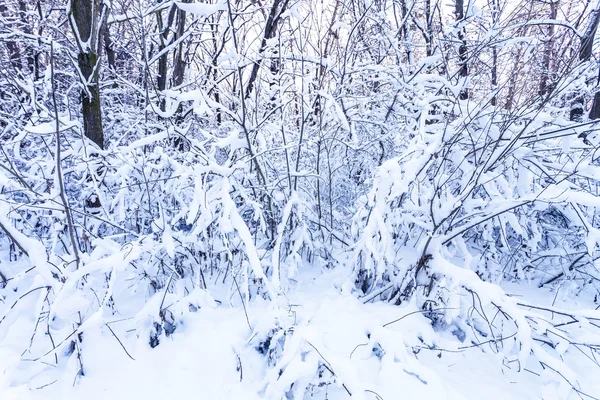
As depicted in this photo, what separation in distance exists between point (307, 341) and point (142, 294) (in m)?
1.46

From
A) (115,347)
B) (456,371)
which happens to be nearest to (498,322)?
(456,371)

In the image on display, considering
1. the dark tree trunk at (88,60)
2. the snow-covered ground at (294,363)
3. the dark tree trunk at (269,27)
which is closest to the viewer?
the snow-covered ground at (294,363)

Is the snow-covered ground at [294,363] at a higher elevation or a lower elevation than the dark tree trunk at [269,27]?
lower

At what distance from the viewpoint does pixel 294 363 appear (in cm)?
156

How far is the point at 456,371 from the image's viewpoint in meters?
1.78

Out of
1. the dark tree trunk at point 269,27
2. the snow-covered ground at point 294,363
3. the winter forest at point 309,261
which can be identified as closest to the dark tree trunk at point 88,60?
the winter forest at point 309,261

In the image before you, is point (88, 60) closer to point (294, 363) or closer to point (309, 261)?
point (309, 261)

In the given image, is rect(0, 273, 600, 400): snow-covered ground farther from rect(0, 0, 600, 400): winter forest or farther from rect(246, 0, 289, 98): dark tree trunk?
rect(246, 0, 289, 98): dark tree trunk

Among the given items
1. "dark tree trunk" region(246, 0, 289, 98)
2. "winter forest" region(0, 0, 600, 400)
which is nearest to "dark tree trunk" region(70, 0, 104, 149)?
"winter forest" region(0, 0, 600, 400)

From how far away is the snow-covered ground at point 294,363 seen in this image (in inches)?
61.9

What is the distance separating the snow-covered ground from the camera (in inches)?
61.9

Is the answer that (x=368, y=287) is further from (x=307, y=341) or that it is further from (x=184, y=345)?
(x=184, y=345)

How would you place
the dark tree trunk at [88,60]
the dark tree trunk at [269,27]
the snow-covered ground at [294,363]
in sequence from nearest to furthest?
1. the snow-covered ground at [294,363]
2. the dark tree trunk at [88,60]
3. the dark tree trunk at [269,27]

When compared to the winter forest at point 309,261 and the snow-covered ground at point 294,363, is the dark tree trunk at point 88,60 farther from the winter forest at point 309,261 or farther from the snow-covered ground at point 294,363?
the snow-covered ground at point 294,363
